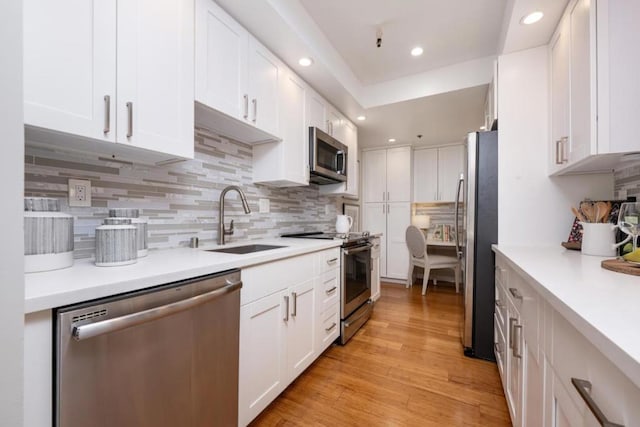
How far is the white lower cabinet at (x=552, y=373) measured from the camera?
0.46 m

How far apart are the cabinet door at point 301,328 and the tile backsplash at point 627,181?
6.28ft

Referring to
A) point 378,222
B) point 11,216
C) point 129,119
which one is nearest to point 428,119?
point 378,222

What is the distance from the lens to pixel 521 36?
174 cm

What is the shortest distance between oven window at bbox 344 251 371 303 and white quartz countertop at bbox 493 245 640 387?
1.27m

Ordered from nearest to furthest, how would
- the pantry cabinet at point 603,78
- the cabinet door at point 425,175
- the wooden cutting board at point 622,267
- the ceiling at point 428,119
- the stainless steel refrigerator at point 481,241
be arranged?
1. the wooden cutting board at point 622,267
2. the pantry cabinet at point 603,78
3. the stainless steel refrigerator at point 481,241
4. the ceiling at point 428,119
5. the cabinet door at point 425,175

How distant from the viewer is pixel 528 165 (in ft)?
6.19

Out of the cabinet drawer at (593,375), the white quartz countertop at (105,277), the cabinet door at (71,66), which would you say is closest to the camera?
the cabinet drawer at (593,375)

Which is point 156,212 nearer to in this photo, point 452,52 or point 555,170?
point 555,170

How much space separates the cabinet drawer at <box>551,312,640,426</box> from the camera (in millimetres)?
421

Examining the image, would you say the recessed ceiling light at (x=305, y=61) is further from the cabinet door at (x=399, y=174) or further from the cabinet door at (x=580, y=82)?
the cabinet door at (x=399, y=174)

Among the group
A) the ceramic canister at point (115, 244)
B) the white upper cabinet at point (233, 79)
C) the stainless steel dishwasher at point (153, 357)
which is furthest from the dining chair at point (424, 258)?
the ceramic canister at point (115, 244)

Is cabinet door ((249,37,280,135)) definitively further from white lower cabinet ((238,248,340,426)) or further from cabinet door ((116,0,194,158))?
white lower cabinet ((238,248,340,426))

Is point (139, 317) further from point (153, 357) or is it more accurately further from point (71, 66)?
point (71, 66)

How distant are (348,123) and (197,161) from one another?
6.71ft
